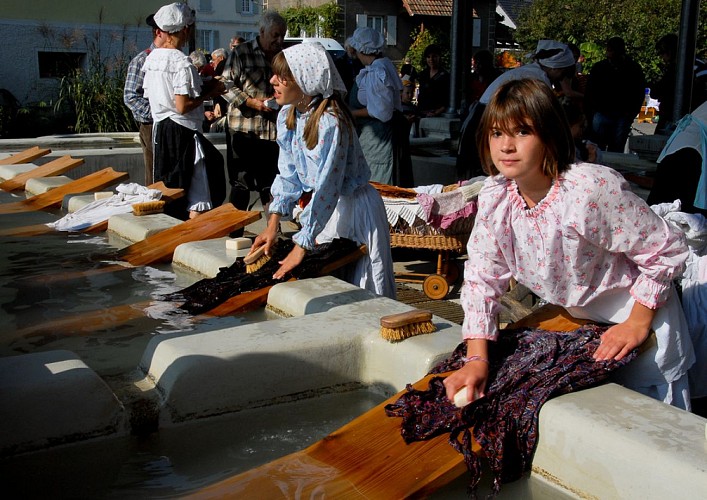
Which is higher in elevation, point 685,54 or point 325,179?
point 685,54

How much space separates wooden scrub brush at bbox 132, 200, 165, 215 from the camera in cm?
612

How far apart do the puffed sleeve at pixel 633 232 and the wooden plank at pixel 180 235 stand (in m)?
3.25

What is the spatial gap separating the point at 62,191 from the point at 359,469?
5.52 metres

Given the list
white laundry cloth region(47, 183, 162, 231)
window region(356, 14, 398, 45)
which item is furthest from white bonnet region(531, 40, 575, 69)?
window region(356, 14, 398, 45)

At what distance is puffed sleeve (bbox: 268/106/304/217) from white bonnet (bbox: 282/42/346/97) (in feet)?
1.06

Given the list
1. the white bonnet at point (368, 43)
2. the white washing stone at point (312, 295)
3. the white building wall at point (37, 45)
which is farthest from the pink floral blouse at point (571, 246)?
the white building wall at point (37, 45)

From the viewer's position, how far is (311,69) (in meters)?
4.02

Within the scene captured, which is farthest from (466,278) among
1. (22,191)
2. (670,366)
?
(22,191)

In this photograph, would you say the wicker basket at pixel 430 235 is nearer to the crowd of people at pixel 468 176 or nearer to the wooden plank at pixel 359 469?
the crowd of people at pixel 468 176

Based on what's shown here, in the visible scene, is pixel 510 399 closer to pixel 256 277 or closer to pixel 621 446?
pixel 621 446

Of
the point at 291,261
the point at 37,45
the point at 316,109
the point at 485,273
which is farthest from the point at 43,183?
the point at 37,45

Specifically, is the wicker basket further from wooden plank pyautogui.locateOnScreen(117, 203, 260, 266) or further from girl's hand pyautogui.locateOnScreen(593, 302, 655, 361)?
girl's hand pyautogui.locateOnScreen(593, 302, 655, 361)

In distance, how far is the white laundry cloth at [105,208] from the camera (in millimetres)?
6500

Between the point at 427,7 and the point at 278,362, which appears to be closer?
the point at 278,362
